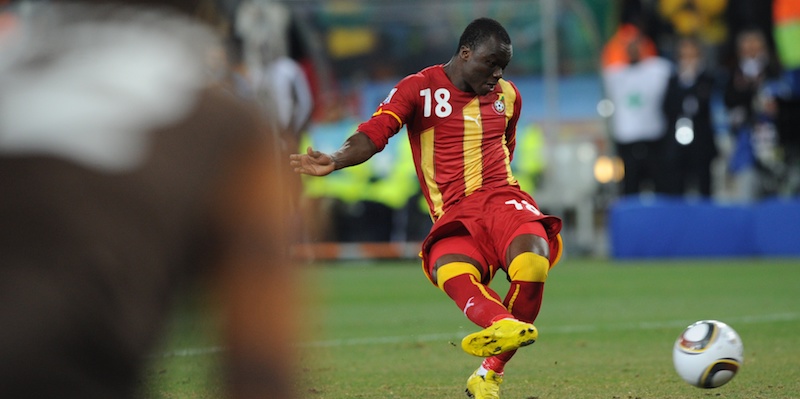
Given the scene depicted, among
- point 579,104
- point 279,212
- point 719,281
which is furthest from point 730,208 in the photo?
point 279,212

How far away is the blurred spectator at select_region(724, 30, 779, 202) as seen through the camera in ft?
51.6

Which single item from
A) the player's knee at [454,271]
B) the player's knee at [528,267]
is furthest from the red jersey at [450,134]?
the player's knee at [528,267]

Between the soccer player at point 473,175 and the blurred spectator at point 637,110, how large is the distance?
989 centimetres

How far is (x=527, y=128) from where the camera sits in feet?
54.3

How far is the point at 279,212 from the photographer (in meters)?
1.67

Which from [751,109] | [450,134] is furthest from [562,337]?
[751,109]

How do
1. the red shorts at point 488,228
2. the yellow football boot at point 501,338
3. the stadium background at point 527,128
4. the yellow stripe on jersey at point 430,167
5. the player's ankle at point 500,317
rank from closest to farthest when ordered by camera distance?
the yellow football boot at point 501,338 < the player's ankle at point 500,317 < the red shorts at point 488,228 < the yellow stripe on jersey at point 430,167 < the stadium background at point 527,128

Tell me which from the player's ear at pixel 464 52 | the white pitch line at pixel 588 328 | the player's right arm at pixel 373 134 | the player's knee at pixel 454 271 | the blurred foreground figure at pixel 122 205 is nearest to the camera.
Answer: the blurred foreground figure at pixel 122 205

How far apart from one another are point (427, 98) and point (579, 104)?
11.2 meters

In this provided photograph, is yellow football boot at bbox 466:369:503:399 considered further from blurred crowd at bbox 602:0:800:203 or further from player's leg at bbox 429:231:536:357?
blurred crowd at bbox 602:0:800:203

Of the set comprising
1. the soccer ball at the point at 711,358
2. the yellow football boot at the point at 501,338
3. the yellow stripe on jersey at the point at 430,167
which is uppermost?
the yellow stripe on jersey at the point at 430,167

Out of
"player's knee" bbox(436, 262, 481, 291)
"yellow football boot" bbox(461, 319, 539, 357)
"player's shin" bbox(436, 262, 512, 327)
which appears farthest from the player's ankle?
"player's knee" bbox(436, 262, 481, 291)

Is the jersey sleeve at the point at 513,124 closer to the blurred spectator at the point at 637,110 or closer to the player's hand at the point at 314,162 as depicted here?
the player's hand at the point at 314,162

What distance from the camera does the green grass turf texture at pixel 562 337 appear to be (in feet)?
19.2
